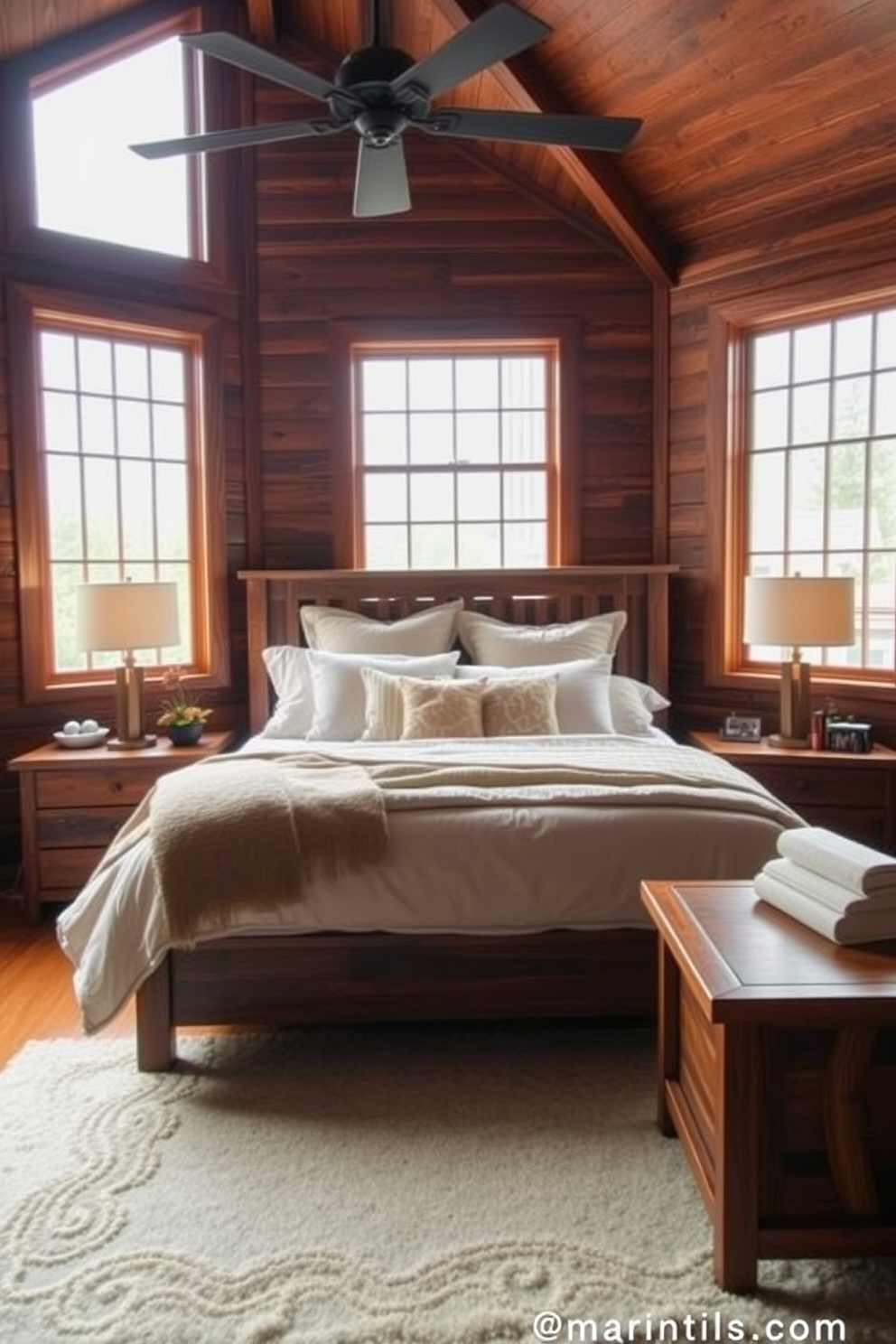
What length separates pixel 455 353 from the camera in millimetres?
4676

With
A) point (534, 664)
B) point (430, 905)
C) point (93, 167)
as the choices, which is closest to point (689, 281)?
point (534, 664)

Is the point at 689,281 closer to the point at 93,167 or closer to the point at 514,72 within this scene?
the point at 514,72

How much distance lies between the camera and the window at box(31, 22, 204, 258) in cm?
404

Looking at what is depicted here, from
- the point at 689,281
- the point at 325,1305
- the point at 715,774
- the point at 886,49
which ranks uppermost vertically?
the point at 886,49

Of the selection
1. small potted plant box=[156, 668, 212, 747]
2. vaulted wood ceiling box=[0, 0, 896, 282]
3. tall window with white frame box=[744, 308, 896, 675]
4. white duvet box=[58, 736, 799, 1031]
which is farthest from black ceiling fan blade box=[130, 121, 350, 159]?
tall window with white frame box=[744, 308, 896, 675]

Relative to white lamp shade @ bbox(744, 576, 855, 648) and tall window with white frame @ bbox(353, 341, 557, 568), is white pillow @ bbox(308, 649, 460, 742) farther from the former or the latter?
white lamp shade @ bbox(744, 576, 855, 648)

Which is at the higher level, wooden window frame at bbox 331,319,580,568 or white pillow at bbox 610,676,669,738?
wooden window frame at bbox 331,319,580,568

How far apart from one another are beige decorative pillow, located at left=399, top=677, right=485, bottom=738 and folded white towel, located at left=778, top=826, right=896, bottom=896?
1.68m

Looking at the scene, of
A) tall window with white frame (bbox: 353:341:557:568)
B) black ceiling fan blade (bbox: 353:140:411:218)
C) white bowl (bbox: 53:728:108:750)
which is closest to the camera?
black ceiling fan blade (bbox: 353:140:411:218)

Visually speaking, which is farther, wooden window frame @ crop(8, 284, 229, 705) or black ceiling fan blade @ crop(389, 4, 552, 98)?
wooden window frame @ crop(8, 284, 229, 705)

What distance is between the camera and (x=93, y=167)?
13.6ft

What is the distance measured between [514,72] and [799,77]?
1.10 meters

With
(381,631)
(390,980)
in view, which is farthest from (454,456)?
(390,980)

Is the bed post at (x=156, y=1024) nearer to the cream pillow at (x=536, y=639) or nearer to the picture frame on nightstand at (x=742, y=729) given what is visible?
the cream pillow at (x=536, y=639)
